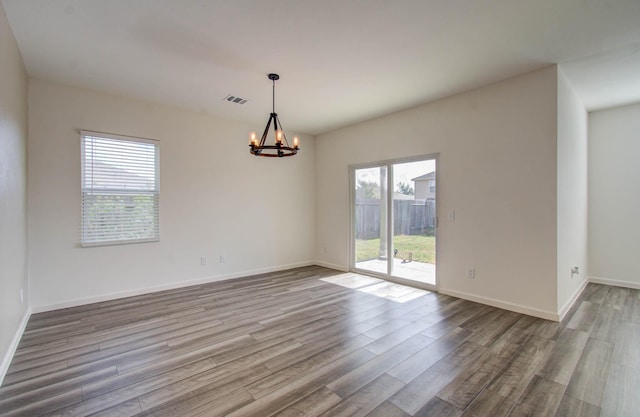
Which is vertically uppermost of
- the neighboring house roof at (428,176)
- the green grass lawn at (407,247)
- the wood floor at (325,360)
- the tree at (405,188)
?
the neighboring house roof at (428,176)

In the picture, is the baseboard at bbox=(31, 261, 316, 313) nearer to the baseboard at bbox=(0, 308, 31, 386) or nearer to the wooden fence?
the baseboard at bbox=(0, 308, 31, 386)

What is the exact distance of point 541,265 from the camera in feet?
11.2

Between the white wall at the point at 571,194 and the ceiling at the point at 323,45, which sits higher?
the ceiling at the point at 323,45

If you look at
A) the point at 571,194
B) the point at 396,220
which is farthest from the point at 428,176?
the point at 571,194

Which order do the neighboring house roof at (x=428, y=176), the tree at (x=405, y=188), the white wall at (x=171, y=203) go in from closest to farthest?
the white wall at (x=171, y=203) < the neighboring house roof at (x=428, y=176) < the tree at (x=405, y=188)

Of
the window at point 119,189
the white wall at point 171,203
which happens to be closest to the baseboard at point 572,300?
the white wall at point 171,203

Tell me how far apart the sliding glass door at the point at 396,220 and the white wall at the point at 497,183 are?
0.22 metres

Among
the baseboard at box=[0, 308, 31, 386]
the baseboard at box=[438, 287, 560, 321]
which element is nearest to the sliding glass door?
the baseboard at box=[438, 287, 560, 321]

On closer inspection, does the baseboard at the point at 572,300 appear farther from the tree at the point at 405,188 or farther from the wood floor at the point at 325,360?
the tree at the point at 405,188

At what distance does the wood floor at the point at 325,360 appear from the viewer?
1.95m

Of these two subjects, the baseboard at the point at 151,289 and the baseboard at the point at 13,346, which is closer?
the baseboard at the point at 13,346

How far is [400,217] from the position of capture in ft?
16.4

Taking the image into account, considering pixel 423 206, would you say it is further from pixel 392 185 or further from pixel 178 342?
pixel 178 342

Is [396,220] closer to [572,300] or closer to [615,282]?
[572,300]
